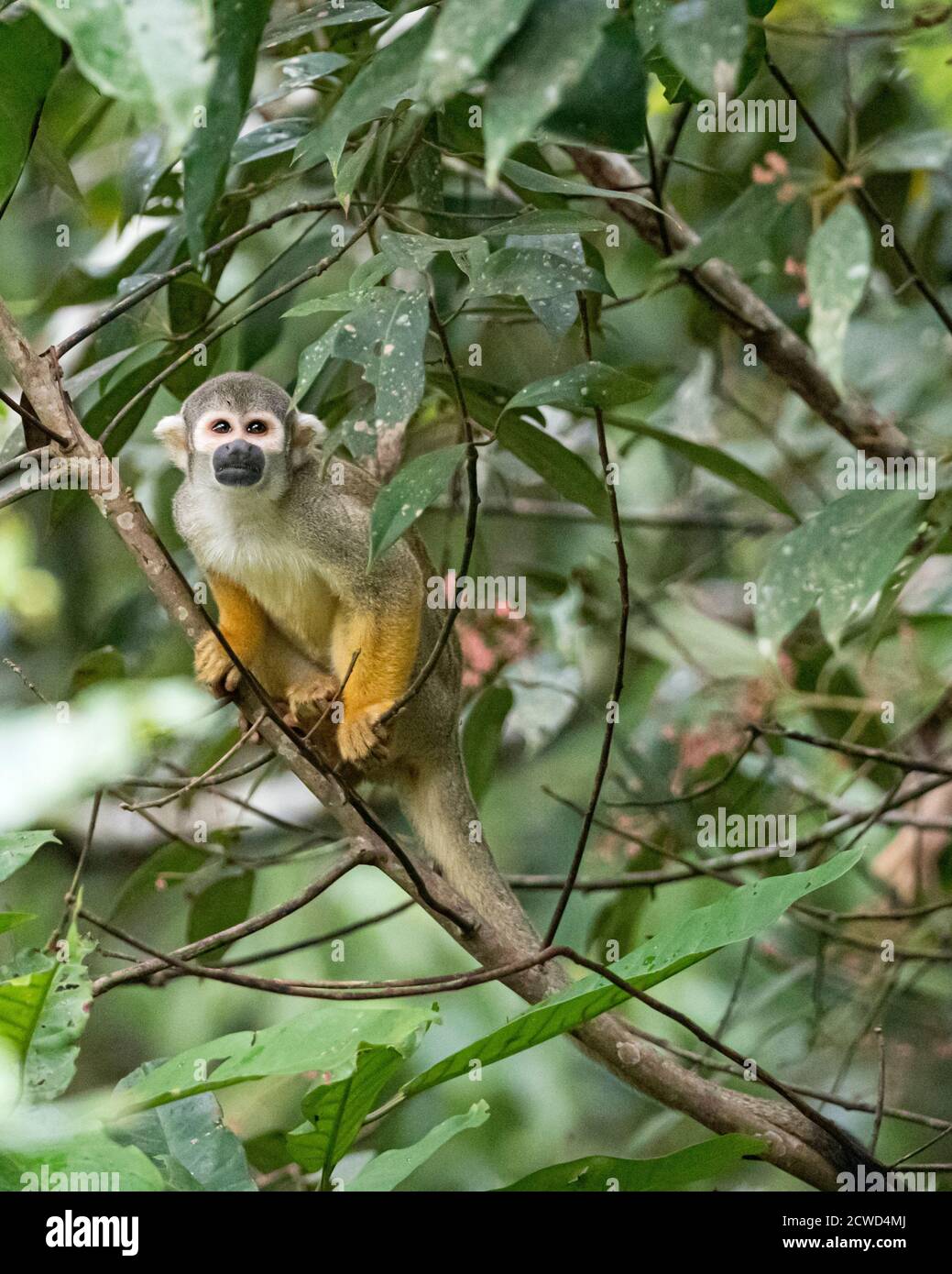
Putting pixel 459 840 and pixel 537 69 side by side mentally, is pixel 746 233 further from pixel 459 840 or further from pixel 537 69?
pixel 459 840

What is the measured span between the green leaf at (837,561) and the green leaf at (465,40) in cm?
99

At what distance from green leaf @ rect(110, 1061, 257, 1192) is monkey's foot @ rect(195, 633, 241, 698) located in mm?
964

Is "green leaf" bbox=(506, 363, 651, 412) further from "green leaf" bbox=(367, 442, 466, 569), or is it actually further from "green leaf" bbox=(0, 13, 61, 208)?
"green leaf" bbox=(0, 13, 61, 208)

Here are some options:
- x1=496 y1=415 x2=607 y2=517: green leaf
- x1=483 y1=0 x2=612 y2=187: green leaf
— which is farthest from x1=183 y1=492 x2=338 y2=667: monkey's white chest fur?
x1=483 y1=0 x2=612 y2=187: green leaf

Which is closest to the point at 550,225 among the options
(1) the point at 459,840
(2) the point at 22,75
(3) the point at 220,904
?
(2) the point at 22,75

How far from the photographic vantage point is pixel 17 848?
1901 mm

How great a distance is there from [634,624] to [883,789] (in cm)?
95

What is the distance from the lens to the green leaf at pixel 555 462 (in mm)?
2820

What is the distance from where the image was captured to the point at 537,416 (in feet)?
9.65

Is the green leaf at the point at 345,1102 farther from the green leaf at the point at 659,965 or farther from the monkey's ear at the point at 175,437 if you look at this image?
the monkey's ear at the point at 175,437

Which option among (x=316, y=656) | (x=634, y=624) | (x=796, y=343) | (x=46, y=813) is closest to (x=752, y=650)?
(x=634, y=624)

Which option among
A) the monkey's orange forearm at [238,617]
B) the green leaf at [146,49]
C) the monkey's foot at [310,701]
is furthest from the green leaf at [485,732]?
the green leaf at [146,49]

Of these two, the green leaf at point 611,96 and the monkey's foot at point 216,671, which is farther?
the monkey's foot at point 216,671
